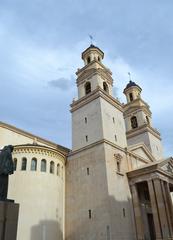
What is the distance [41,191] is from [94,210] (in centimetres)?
510

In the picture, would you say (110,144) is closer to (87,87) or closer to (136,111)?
(87,87)

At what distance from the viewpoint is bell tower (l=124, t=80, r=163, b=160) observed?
3759 cm

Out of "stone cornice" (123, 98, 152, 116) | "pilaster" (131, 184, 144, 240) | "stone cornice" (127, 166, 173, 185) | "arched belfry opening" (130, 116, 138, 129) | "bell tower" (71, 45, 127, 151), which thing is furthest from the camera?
"arched belfry opening" (130, 116, 138, 129)

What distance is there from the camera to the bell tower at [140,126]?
1480 inches

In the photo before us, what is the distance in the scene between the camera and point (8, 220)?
959cm

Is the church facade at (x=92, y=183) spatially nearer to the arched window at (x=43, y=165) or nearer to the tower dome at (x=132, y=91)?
the arched window at (x=43, y=165)

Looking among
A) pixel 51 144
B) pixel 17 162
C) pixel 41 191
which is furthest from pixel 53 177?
pixel 51 144

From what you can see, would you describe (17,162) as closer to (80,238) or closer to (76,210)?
(76,210)

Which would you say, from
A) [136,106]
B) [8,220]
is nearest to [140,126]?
[136,106]

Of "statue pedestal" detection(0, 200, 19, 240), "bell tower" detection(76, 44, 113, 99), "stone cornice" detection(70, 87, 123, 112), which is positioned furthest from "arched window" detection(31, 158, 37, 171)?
"statue pedestal" detection(0, 200, 19, 240)

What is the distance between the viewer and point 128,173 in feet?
84.2

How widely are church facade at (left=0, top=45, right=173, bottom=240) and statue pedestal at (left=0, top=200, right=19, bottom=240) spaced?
501 inches

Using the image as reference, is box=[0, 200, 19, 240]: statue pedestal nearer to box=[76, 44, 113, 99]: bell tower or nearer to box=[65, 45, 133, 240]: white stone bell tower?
box=[65, 45, 133, 240]: white stone bell tower

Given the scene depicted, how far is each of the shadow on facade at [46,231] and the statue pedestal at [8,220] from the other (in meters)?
13.0
